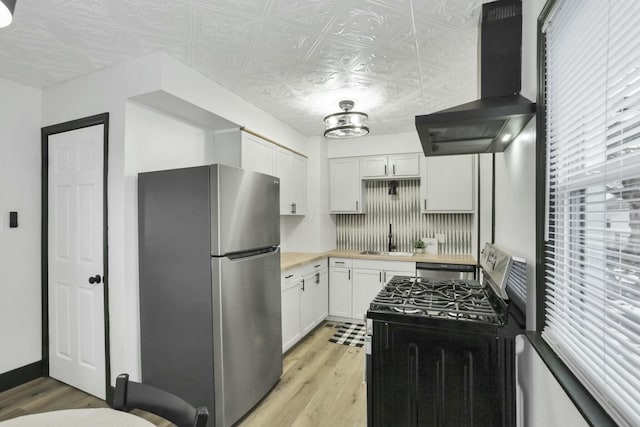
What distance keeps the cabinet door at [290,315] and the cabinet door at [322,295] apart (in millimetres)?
529

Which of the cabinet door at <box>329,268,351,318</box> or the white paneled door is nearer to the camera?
the white paneled door

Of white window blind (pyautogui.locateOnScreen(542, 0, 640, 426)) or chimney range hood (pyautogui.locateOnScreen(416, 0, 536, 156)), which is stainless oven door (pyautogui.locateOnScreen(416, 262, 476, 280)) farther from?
white window blind (pyautogui.locateOnScreen(542, 0, 640, 426))

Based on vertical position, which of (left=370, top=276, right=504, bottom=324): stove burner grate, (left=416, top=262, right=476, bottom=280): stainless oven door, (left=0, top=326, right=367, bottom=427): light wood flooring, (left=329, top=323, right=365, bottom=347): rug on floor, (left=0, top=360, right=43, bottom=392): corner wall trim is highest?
(left=370, top=276, right=504, bottom=324): stove burner grate

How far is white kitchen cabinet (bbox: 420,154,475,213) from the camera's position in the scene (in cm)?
379

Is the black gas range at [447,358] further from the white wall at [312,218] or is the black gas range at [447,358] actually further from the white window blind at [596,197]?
the white wall at [312,218]

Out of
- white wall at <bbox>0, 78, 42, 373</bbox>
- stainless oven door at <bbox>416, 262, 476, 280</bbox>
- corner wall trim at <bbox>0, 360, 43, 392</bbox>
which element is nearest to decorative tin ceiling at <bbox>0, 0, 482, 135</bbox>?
white wall at <bbox>0, 78, 42, 373</bbox>

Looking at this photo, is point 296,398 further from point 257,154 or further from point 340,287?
point 257,154

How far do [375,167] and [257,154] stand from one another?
1753mm

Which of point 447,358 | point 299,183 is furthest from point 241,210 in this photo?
point 299,183

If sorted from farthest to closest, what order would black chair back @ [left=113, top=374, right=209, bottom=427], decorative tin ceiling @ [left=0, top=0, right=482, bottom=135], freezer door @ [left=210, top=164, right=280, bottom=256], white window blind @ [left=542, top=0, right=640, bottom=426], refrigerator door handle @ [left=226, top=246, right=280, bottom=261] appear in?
refrigerator door handle @ [left=226, top=246, right=280, bottom=261]
freezer door @ [left=210, top=164, right=280, bottom=256]
decorative tin ceiling @ [left=0, top=0, right=482, bottom=135]
black chair back @ [left=113, top=374, right=209, bottom=427]
white window blind @ [left=542, top=0, right=640, bottom=426]

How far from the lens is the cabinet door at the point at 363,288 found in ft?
12.8

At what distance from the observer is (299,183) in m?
4.01

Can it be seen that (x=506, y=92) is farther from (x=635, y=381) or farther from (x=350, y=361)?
(x=350, y=361)

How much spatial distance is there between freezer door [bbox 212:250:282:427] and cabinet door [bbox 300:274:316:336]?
2.76ft
